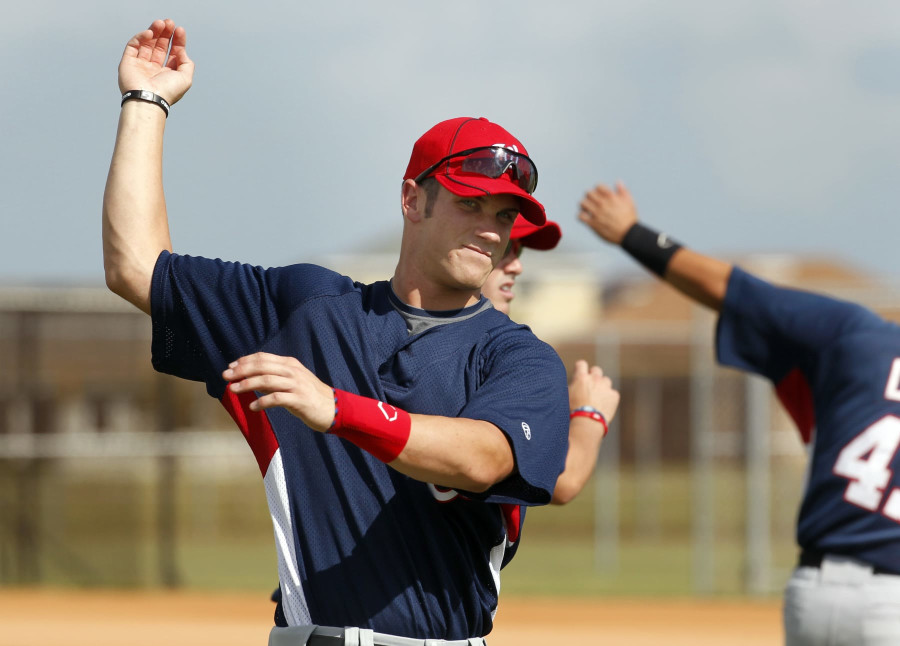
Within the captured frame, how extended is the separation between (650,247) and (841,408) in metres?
0.97

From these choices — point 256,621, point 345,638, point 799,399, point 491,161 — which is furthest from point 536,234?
point 256,621

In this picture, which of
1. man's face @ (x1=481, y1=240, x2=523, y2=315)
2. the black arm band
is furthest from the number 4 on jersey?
man's face @ (x1=481, y1=240, x2=523, y2=315)

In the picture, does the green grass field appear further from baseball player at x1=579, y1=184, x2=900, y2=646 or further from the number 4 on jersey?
the number 4 on jersey

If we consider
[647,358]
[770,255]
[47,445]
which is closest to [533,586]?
[47,445]

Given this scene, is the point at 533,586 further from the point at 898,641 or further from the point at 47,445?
the point at 898,641

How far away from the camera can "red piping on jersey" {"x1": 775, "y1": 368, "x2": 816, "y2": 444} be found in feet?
13.5

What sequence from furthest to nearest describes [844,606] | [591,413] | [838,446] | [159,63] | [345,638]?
[591,413] → [838,446] → [844,606] → [159,63] → [345,638]

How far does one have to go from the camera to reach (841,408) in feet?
12.8

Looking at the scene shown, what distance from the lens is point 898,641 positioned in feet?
12.2

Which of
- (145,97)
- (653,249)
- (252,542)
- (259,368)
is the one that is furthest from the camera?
(252,542)

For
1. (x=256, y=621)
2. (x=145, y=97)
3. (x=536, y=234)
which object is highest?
(x=145, y=97)

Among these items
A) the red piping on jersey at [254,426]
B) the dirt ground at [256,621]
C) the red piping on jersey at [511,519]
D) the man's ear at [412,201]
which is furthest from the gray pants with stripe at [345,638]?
the dirt ground at [256,621]

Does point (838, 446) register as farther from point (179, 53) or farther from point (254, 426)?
point (179, 53)

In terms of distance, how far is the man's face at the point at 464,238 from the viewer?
296cm
